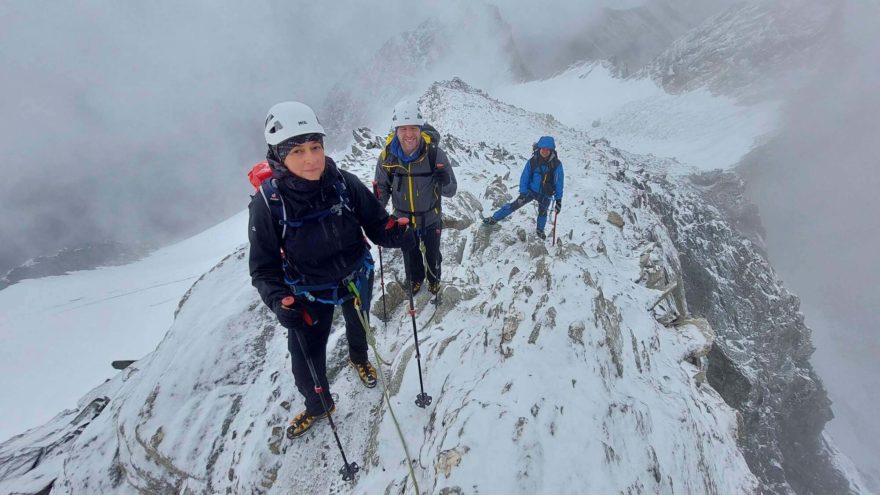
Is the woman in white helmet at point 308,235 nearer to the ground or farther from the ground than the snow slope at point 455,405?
farther from the ground

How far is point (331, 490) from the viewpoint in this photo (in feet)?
14.8

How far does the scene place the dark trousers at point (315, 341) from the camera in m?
4.04

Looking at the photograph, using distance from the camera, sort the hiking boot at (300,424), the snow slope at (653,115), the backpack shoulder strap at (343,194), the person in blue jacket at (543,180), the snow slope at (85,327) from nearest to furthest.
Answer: the backpack shoulder strap at (343,194) → the hiking boot at (300,424) → the person in blue jacket at (543,180) → the snow slope at (85,327) → the snow slope at (653,115)

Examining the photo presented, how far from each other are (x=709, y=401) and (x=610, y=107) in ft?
269

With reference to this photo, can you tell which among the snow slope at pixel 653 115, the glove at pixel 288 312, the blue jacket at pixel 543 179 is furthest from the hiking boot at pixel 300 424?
the snow slope at pixel 653 115

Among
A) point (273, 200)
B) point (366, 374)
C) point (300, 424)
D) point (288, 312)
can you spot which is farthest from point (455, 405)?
point (273, 200)

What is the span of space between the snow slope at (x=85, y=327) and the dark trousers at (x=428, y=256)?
23121 mm

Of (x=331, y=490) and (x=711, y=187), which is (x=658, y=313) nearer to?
(x=331, y=490)

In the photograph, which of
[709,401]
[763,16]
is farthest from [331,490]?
[763,16]

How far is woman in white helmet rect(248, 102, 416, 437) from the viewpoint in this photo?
3.29m

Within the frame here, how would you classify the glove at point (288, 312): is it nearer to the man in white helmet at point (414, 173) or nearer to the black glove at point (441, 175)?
the man in white helmet at point (414, 173)

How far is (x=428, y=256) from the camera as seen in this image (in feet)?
22.2

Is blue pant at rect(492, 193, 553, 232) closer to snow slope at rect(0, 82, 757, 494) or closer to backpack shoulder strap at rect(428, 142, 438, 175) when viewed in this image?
snow slope at rect(0, 82, 757, 494)

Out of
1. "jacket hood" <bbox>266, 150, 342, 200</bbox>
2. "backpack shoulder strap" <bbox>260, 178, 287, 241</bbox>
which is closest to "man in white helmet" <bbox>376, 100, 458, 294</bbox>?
"jacket hood" <bbox>266, 150, 342, 200</bbox>
